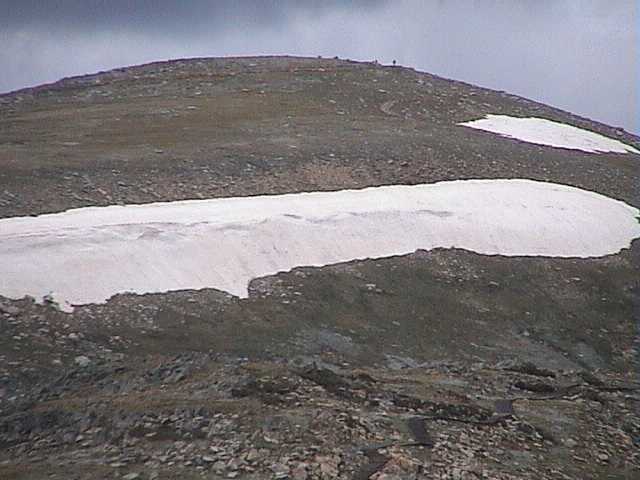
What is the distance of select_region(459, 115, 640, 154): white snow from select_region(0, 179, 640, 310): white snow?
256 inches

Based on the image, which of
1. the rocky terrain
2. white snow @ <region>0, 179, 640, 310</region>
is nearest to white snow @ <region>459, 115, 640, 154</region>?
the rocky terrain

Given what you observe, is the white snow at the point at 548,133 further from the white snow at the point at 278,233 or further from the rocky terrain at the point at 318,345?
the white snow at the point at 278,233

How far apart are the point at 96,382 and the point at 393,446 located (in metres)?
3.51

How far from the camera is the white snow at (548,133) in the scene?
27.1 meters

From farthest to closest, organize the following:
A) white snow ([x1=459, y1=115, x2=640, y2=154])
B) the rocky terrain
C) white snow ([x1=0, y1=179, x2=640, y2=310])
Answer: white snow ([x1=459, y1=115, x2=640, y2=154]) → white snow ([x1=0, y1=179, x2=640, y2=310]) → the rocky terrain

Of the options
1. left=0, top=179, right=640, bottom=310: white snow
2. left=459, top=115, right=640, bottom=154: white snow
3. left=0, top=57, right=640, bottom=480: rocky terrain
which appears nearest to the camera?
left=0, top=57, right=640, bottom=480: rocky terrain

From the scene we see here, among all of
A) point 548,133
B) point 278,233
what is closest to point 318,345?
point 278,233

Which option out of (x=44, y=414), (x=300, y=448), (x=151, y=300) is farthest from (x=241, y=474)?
(x=151, y=300)

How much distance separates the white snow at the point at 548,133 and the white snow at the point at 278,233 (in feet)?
21.3

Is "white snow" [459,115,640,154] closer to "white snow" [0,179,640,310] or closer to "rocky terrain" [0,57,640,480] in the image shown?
"rocky terrain" [0,57,640,480]

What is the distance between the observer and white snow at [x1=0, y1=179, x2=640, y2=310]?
40.8 feet

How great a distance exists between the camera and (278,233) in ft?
48.9

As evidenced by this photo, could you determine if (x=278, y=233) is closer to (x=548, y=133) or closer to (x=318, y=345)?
(x=318, y=345)

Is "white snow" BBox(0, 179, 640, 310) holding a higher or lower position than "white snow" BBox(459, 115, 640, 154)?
lower
